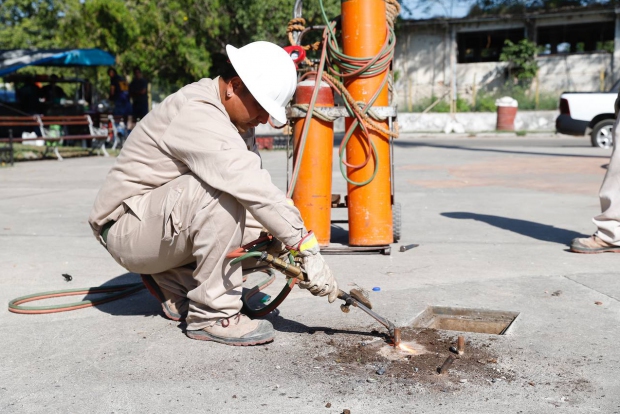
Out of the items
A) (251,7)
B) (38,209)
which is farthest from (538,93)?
(38,209)

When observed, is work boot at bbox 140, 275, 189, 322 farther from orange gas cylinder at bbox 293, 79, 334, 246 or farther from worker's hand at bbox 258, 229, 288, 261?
orange gas cylinder at bbox 293, 79, 334, 246

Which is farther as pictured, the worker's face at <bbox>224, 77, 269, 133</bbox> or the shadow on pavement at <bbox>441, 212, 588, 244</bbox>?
the shadow on pavement at <bbox>441, 212, 588, 244</bbox>

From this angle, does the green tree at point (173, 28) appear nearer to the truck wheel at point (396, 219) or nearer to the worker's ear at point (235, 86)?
the truck wheel at point (396, 219)

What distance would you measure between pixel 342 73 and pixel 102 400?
10.1 ft

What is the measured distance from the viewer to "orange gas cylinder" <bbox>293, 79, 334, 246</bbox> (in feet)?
16.8

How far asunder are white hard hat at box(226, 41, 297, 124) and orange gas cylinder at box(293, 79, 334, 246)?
185 cm

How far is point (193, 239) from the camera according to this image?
3.24 meters

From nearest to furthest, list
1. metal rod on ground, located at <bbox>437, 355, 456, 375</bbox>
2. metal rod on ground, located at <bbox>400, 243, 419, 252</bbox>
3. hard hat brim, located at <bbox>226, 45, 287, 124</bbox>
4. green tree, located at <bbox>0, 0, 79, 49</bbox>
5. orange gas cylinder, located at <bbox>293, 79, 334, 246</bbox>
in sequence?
1. metal rod on ground, located at <bbox>437, 355, 456, 375</bbox>
2. hard hat brim, located at <bbox>226, 45, 287, 124</bbox>
3. orange gas cylinder, located at <bbox>293, 79, 334, 246</bbox>
4. metal rod on ground, located at <bbox>400, 243, 419, 252</bbox>
5. green tree, located at <bbox>0, 0, 79, 49</bbox>

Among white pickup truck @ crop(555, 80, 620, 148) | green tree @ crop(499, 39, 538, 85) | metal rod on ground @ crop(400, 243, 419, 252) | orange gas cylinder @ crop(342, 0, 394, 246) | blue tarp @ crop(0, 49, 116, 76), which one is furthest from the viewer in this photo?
green tree @ crop(499, 39, 538, 85)

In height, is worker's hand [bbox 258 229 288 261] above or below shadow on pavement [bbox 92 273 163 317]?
above

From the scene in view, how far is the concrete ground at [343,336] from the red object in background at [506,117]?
68.1 feet

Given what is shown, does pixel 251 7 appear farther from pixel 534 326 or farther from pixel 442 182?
pixel 534 326

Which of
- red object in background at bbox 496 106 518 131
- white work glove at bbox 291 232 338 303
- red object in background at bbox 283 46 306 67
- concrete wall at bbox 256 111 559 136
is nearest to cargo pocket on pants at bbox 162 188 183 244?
white work glove at bbox 291 232 338 303

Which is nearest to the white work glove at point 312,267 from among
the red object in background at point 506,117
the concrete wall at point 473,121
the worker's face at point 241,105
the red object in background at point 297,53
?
the worker's face at point 241,105
